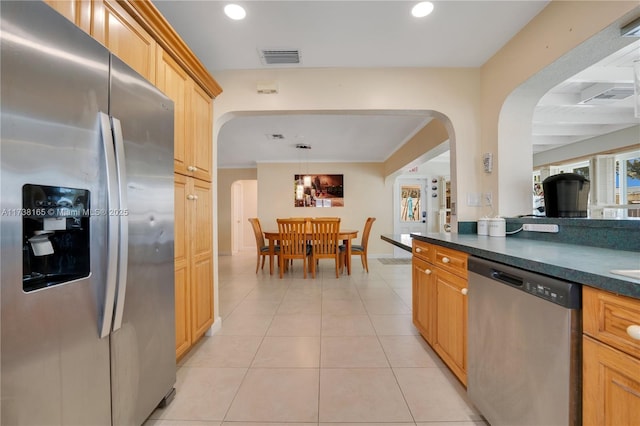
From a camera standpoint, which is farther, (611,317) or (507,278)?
(507,278)

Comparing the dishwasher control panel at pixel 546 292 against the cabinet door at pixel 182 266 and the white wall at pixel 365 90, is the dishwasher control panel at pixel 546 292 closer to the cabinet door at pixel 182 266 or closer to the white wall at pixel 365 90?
the white wall at pixel 365 90

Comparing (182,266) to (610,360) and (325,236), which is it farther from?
(325,236)

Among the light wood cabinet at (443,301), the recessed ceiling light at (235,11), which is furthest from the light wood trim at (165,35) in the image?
the light wood cabinet at (443,301)

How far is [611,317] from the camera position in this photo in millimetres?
720

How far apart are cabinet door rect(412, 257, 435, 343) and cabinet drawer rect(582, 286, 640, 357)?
1.07 meters

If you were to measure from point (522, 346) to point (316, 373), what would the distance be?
1209mm

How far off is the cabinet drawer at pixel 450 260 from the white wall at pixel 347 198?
4.63m

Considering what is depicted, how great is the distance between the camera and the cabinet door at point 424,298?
6.14 feet

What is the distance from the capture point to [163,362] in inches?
52.1

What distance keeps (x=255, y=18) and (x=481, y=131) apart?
83.1 inches

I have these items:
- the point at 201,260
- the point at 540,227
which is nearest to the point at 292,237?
the point at 201,260

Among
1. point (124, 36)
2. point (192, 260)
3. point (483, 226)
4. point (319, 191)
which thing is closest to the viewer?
point (124, 36)

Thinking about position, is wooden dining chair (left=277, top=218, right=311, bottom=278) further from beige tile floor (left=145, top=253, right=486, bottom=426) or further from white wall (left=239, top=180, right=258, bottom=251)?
white wall (left=239, top=180, right=258, bottom=251)

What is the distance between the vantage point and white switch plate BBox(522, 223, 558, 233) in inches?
65.1
